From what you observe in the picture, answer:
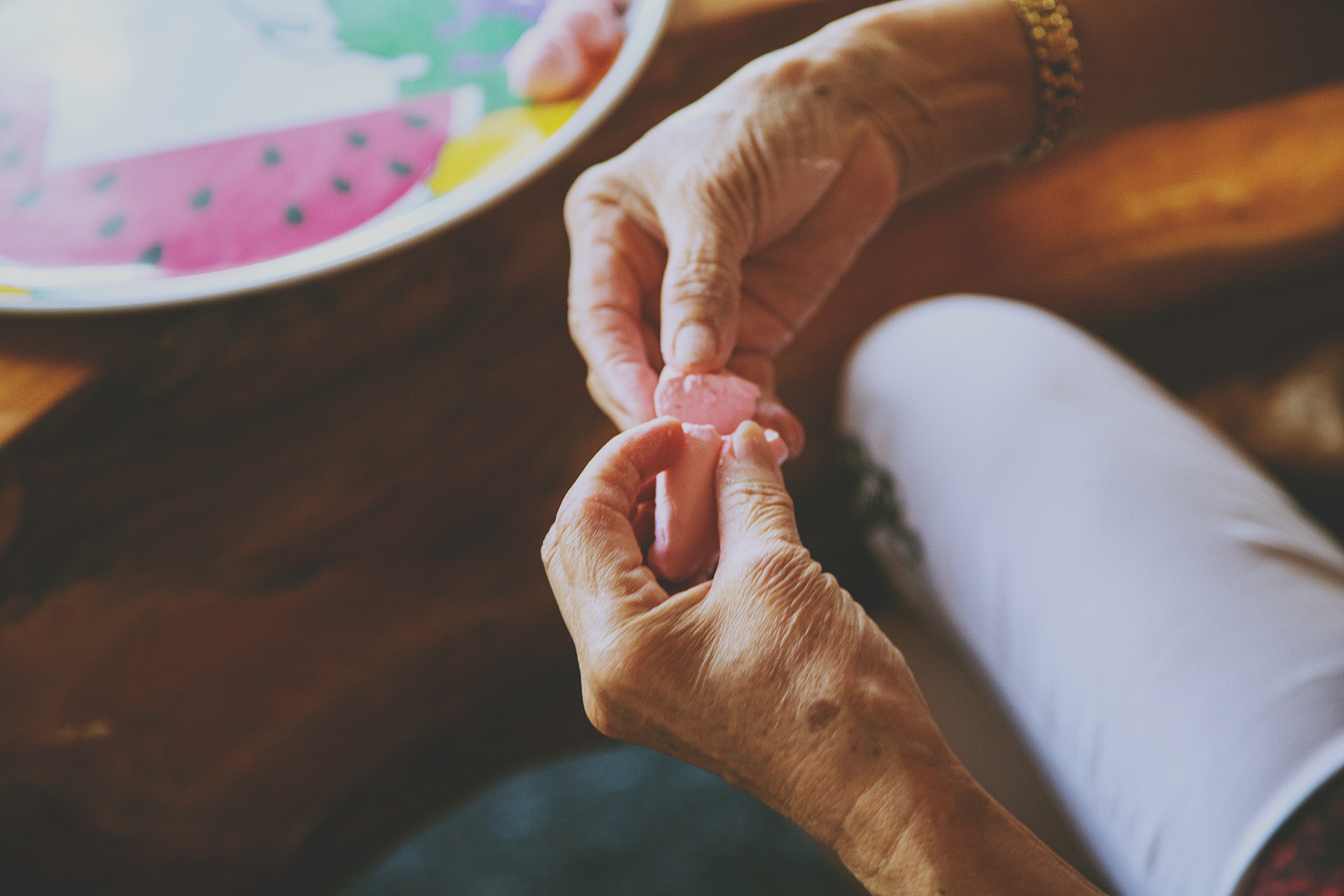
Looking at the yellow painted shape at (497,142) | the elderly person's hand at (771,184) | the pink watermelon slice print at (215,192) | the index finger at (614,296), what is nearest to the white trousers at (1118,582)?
the elderly person's hand at (771,184)

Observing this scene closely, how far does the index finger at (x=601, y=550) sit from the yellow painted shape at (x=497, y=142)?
0.42 meters

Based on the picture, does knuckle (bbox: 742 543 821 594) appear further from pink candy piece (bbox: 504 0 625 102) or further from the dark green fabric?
the dark green fabric

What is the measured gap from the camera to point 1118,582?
2.11 ft

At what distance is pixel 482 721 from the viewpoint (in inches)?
46.4

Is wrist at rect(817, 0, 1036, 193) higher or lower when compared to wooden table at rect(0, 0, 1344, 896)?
higher

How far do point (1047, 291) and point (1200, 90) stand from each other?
0.38 metres

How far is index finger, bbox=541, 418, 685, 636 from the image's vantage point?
1.61 feet

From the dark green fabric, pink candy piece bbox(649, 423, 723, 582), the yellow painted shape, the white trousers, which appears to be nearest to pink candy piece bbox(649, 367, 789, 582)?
pink candy piece bbox(649, 423, 723, 582)

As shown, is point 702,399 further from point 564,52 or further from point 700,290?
point 564,52

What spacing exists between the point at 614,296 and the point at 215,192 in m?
0.40

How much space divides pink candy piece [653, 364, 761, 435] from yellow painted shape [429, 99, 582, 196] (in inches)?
13.3

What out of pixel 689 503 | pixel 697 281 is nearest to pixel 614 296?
pixel 697 281

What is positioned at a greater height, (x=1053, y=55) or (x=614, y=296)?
(x=1053, y=55)

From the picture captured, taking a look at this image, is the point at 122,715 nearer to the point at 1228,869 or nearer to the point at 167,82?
the point at 167,82
